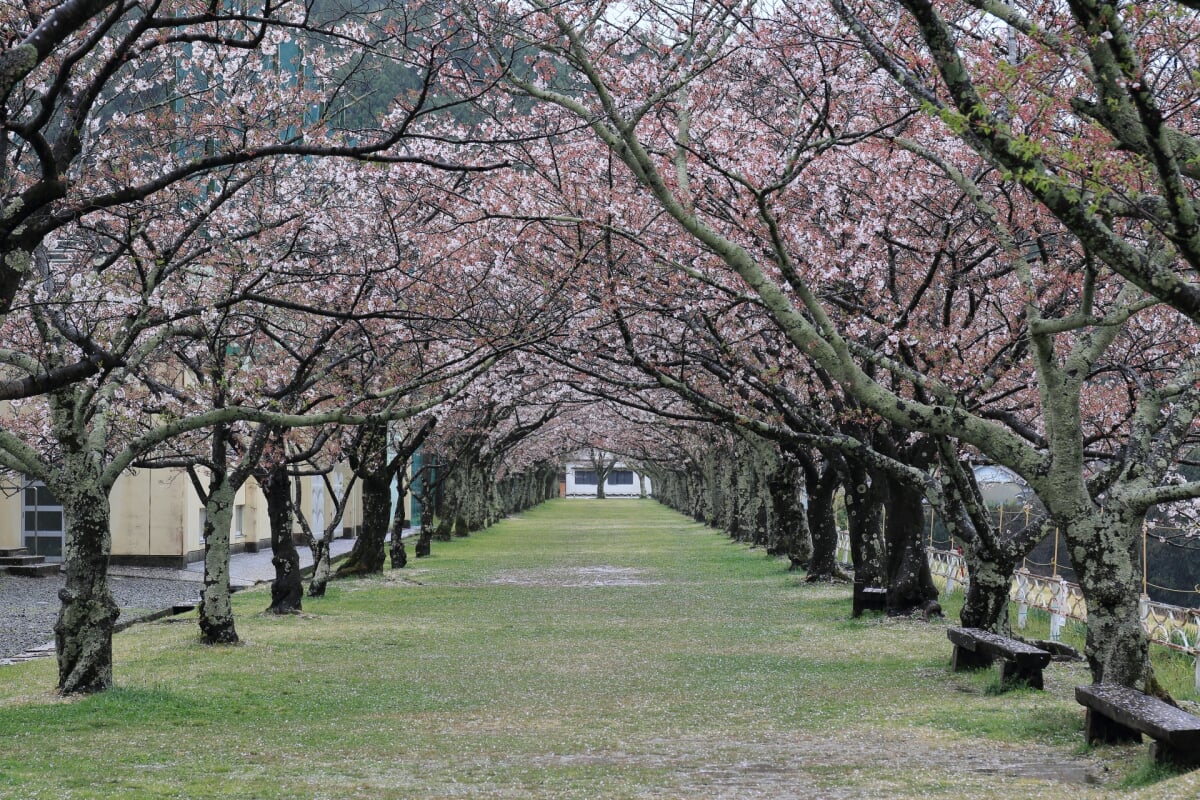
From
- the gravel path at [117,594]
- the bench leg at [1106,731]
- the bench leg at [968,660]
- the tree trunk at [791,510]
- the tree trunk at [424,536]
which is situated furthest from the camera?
the tree trunk at [424,536]

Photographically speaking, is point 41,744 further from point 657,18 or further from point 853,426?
point 853,426

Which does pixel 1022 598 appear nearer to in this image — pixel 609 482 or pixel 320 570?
pixel 320 570

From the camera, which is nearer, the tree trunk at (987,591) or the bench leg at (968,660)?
the bench leg at (968,660)

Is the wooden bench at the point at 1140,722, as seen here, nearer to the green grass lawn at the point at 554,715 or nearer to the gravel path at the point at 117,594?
the green grass lawn at the point at 554,715

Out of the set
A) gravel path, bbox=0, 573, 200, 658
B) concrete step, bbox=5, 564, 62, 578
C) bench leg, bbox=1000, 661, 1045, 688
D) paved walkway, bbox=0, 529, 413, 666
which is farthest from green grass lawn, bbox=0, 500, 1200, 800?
concrete step, bbox=5, 564, 62, 578

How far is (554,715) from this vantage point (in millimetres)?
11484

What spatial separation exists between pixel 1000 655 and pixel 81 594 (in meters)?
9.41

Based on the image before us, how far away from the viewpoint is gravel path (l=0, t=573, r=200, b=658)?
18.6 m

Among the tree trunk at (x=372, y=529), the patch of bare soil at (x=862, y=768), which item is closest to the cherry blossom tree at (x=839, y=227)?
the patch of bare soil at (x=862, y=768)

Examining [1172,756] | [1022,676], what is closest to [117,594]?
[1022,676]

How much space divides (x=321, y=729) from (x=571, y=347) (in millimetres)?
10059

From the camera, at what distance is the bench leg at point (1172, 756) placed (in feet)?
25.4

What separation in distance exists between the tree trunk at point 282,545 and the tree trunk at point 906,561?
993cm

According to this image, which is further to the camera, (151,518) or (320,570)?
(151,518)
